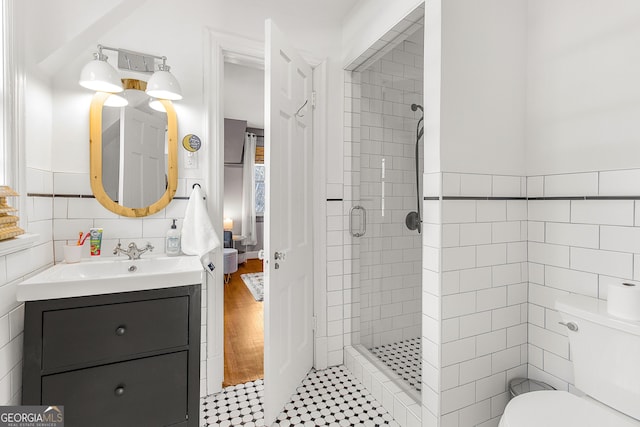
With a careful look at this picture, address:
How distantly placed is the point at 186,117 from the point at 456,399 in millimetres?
2175

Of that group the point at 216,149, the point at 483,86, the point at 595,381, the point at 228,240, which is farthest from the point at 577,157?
the point at 228,240

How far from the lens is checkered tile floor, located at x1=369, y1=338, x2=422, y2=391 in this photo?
2.03 metres

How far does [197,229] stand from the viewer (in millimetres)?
1863

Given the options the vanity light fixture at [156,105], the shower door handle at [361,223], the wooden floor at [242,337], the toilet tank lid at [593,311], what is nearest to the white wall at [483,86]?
the toilet tank lid at [593,311]

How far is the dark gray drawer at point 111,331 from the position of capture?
4.09 feet

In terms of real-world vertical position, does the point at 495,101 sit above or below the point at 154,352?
above

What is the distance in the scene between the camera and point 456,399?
1.49 metres

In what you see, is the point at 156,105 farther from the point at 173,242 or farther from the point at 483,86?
the point at 483,86

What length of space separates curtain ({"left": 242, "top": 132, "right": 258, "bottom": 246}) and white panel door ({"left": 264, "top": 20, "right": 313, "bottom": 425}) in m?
4.01

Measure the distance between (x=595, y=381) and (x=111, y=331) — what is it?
1.99 metres

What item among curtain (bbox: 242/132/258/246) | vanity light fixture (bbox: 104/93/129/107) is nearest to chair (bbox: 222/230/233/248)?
curtain (bbox: 242/132/258/246)

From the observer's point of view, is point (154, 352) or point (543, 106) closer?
point (154, 352)

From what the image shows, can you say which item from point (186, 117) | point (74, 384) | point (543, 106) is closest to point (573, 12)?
point (543, 106)

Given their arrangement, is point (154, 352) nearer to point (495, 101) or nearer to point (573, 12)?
point (495, 101)
